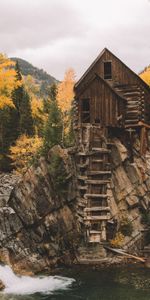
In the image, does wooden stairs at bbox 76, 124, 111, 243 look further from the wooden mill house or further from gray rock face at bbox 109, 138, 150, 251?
gray rock face at bbox 109, 138, 150, 251

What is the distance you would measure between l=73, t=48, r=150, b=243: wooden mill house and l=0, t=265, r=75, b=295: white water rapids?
7750 mm

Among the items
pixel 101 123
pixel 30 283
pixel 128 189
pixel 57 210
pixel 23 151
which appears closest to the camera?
pixel 30 283

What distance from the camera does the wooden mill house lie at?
Result: 1827 inches

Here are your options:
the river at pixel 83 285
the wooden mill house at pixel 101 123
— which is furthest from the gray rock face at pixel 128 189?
the river at pixel 83 285

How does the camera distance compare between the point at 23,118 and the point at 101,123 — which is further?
the point at 23,118

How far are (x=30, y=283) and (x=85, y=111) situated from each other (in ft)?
67.7

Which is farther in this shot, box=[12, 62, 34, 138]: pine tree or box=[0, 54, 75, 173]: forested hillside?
box=[12, 62, 34, 138]: pine tree

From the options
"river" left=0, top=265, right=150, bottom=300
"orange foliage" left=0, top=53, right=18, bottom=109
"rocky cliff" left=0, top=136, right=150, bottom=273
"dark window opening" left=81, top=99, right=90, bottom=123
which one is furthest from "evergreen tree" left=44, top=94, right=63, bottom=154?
"river" left=0, top=265, right=150, bottom=300

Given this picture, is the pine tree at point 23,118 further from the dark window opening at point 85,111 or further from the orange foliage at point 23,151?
the dark window opening at point 85,111

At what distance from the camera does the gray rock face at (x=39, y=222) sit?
42.6 metres

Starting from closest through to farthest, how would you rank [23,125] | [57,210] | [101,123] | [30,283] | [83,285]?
[83,285], [30,283], [57,210], [101,123], [23,125]

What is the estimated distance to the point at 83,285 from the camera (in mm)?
36656

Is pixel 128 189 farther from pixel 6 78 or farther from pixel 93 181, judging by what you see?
pixel 6 78

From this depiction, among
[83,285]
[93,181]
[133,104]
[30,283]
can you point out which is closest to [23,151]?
[93,181]
